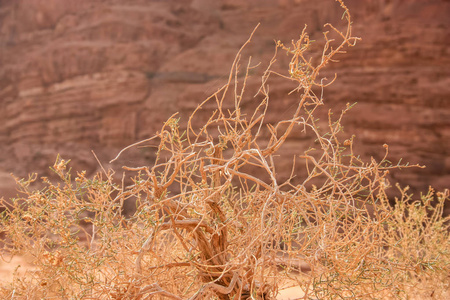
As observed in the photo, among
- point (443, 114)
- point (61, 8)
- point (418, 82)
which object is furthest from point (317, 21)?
point (61, 8)

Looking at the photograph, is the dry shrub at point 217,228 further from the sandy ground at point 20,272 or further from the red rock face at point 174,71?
the red rock face at point 174,71

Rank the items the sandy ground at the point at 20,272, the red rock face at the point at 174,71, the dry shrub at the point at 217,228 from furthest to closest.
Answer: the red rock face at the point at 174,71
the sandy ground at the point at 20,272
the dry shrub at the point at 217,228

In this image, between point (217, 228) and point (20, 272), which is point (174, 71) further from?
point (217, 228)

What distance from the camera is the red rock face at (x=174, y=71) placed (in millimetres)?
6910

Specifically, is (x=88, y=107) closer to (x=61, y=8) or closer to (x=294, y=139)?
(x=61, y=8)

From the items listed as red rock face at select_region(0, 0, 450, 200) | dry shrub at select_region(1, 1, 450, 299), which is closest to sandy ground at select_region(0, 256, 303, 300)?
A: dry shrub at select_region(1, 1, 450, 299)

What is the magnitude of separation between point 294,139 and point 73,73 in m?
4.66

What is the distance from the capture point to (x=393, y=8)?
725cm

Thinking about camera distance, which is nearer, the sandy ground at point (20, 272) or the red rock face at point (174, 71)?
the sandy ground at point (20, 272)

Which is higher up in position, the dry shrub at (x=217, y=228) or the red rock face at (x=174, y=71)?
the dry shrub at (x=217, y=228)

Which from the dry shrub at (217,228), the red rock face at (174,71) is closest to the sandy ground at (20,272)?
the dry shrub at (217,228)

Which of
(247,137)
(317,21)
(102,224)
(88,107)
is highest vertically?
(247,137)

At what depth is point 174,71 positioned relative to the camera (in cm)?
855

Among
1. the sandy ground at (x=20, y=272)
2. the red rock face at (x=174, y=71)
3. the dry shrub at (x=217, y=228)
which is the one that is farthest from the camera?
the red rock face at (x=174, y=71)
